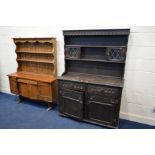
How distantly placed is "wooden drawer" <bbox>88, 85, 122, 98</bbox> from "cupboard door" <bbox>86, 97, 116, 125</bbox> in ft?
0.38

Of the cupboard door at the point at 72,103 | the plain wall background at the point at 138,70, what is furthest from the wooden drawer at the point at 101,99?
the plain wall background at the point at 138,70

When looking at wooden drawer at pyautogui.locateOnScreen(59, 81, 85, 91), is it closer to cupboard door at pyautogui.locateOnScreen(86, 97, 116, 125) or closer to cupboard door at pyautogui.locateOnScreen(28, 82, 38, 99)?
cupboard door at pyautogui.locateOnScreen(86, 97, 116, 125)

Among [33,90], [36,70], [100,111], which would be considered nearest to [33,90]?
[33,90]

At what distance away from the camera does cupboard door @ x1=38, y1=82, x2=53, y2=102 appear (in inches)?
111

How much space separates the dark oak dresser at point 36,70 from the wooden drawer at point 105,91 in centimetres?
91

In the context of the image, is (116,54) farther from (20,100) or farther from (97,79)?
(20,100)

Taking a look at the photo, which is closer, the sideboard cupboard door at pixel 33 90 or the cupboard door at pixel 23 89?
the sideboard cupboard door at pixel 33 90

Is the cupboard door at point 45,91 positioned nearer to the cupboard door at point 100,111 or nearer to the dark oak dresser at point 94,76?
the dark oak dresser at point 94,76

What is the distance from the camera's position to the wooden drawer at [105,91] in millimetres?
2177

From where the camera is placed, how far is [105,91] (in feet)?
7.38

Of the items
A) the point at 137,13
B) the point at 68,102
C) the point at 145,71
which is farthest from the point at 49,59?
the point at 137,13

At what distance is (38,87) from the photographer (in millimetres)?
2926

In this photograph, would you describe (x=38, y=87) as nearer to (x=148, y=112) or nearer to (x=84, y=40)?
(x=84, y=40)

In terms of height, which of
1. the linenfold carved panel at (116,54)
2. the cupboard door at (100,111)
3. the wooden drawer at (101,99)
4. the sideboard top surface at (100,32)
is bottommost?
the cupboard door at (100,111)
